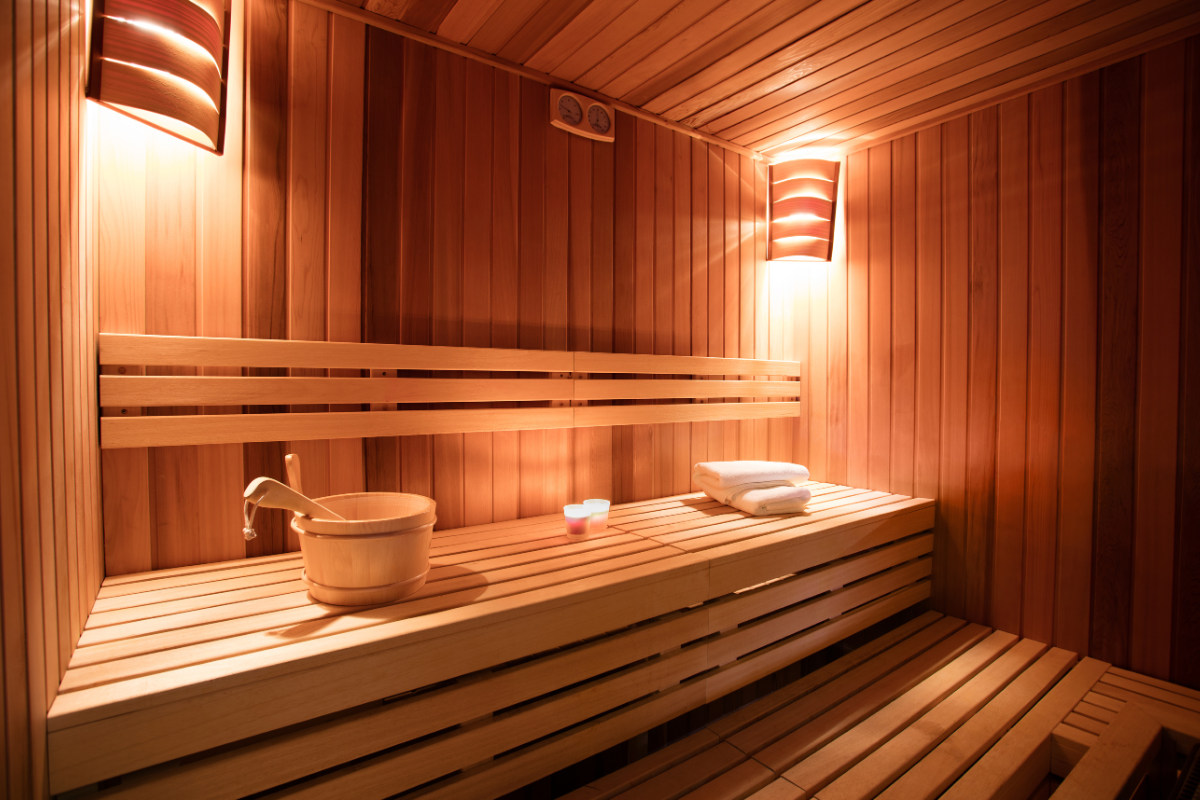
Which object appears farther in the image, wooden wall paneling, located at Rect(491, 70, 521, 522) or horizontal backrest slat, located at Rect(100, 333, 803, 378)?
wooden wall paneling, located at Rect(491, 70, 521, 522)

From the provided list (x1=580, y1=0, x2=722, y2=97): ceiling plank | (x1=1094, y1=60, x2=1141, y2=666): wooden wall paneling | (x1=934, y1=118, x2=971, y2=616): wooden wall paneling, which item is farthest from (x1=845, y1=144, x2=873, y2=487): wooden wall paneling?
(x1=580, y1=0, x2=722, y2=97): ceiling plank

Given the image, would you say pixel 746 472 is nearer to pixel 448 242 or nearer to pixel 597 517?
pixel 597 517

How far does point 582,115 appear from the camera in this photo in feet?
7.66

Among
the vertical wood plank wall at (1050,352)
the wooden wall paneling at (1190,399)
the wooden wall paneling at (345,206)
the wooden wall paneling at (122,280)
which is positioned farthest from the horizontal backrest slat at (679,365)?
the wooden wall paneling at (1190,399)

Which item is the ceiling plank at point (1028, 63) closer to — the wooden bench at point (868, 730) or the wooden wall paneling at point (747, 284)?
the wooden wall paneling at point (747, 284)

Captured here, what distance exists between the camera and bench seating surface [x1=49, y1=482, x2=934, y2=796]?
1.04 metres

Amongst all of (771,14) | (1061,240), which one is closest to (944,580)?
(1061,240)

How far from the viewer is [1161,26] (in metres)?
1.93

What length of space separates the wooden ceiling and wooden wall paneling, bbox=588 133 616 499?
1.02 feet

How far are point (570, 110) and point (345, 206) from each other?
3.19ft

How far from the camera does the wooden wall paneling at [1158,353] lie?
1984 millimetres

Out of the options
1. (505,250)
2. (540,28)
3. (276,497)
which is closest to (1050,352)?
(505,250)

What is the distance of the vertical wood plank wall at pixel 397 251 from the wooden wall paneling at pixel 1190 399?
1664 millimetres

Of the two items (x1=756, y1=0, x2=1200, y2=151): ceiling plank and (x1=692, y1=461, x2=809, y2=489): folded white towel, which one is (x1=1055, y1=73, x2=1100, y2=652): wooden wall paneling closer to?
(x1=756, y1=0, x2=1200, y2=151): ceiling plank
